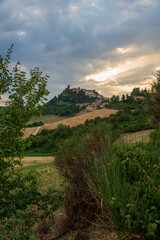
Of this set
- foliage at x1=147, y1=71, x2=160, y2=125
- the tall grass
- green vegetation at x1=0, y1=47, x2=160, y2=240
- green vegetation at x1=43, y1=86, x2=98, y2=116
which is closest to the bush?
green vegetation at x1=0, y1=47, x2=160, y2=240

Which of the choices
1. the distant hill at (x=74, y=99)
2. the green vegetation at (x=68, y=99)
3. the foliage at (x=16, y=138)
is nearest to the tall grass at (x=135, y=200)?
the foliage at (x=16, y=138)

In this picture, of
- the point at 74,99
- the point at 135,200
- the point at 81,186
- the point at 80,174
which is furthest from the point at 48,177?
the point at 74,99

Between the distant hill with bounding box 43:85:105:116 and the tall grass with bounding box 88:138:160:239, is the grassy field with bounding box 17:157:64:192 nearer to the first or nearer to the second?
the tall grass with bounding box 88:138:160:239

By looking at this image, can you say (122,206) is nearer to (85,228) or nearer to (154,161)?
(154,161)

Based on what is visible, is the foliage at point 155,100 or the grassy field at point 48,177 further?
the foliage at point 155,100

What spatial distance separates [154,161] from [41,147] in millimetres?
31118

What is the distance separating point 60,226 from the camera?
14.3ft

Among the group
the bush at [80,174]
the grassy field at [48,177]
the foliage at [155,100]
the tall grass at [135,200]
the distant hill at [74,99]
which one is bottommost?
the grassy field at [48,177]

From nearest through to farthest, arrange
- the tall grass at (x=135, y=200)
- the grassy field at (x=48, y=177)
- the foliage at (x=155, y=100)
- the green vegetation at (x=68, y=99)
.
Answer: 1. the tall grass at (x=135, y=200)
2. the grassy field at (x=48, y=177)
3. the foliage at (x=155, y=100)
4. the green vegetation at (x=68, y=99)

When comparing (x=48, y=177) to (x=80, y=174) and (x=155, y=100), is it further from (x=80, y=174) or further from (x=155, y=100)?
(x=155, y=100)

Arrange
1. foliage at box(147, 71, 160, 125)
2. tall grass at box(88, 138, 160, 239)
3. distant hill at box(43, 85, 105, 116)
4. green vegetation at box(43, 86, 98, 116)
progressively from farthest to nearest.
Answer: green vegetation at box(43, 86, 98, 116)
distant hill at box(43, 85, 105, 116)
foliage at box(147, 71, 160, 125)
tall grass at box(88, 138, 160, 239)

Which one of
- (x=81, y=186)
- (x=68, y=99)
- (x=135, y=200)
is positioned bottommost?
(x=81, y=186)

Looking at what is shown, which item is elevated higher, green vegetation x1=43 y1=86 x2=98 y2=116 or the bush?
green vegetation x1=43 y1=86 x2=98 y2=116

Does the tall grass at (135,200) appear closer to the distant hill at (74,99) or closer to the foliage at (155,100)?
the foliage at (155,100)
